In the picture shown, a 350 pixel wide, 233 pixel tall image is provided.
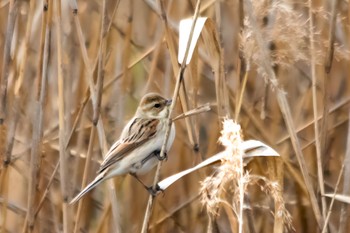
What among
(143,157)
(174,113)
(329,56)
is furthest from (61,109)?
(329,56)

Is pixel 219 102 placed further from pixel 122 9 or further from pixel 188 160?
pixel 122 9

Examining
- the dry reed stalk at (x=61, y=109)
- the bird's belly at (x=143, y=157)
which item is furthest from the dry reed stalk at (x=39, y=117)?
the bird's belly at (x=143, y=157)

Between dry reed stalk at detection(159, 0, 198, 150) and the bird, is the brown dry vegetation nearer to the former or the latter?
the bird

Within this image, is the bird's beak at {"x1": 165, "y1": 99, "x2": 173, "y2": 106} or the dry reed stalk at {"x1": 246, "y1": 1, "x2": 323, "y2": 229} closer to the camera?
the dry reed stalk at {"x1": 246, "y1": 1, "x2": 323, "y2": 229}

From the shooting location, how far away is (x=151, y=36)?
3.12 meters

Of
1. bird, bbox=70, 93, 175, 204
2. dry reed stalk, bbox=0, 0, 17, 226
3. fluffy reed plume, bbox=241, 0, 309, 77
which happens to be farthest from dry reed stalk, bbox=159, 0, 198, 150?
dry reed stalk, bbox=0, 0, 17, 226

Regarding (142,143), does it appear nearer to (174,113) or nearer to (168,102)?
(168,102)

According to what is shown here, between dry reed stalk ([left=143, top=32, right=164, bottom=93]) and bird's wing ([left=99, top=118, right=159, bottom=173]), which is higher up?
dry reed stalk ([left=143, top=32, right=164, bottom=93])

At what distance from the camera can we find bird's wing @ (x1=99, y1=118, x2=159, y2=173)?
2.32 m

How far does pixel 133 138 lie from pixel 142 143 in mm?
42

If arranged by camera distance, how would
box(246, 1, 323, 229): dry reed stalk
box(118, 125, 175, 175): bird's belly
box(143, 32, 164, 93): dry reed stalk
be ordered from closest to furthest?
box(246, 1, 323, 229): dry reed stalk < box(118, 125, 175, 175): bird's belly < box(143, 32, 164, 93): dry reed stalk

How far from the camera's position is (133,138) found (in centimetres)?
241

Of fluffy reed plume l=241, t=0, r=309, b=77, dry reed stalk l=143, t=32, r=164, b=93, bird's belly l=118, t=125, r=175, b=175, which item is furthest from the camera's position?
dry reed stalk l=143, t=32, r=164, b=93

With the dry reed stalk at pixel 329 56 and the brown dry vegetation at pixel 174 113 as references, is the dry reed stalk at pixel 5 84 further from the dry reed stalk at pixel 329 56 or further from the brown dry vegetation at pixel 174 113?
the dry reed stalk at pixel 329 56
